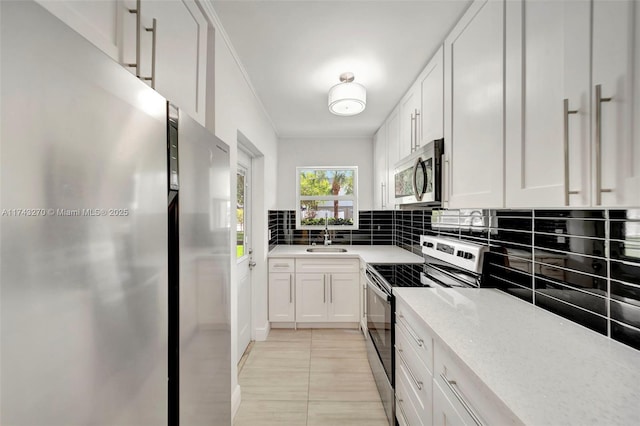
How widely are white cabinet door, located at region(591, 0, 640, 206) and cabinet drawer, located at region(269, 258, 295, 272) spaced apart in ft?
8.88

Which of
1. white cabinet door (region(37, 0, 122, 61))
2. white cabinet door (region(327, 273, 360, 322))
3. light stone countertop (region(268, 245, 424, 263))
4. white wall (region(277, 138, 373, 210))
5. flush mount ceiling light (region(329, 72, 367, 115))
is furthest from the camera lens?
white wall (region(277, 138, 373, 210))

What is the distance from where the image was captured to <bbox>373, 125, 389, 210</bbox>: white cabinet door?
3.13 meters

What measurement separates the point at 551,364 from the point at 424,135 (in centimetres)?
157

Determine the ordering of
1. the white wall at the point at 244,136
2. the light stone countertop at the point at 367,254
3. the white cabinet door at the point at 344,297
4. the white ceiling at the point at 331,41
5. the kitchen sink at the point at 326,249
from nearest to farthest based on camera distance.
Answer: the white ceiling at the point at 331,41 → the white wall at the point at 244,136 → the light stone countertop at the point at 367,254 → the white cabinet door at the point at 344,297 → the kitchen sink at the point at 326,249

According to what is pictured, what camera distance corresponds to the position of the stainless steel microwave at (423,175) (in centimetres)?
173

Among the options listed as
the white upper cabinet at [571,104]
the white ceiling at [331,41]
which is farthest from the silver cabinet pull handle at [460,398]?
the white ceiling at [331,41]

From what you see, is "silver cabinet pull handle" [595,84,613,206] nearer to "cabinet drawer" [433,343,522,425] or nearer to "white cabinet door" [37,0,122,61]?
"cabinet drawer" [433,343,522,425]

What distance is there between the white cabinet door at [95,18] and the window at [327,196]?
3091 millimetres

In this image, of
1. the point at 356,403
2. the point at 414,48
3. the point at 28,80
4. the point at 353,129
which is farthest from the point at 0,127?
the point at 353,129

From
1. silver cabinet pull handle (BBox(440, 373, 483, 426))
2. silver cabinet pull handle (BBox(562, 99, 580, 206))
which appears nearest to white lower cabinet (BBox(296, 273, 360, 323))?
silver cabinet pull handle (BBox(440, 373, 483, 426))

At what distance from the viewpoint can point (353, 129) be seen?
347 cm

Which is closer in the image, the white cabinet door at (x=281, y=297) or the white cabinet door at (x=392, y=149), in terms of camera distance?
the white cabinet door at (x=392, y=149)

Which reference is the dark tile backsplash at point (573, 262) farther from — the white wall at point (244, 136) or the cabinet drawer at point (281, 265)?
the cabinet drawer at point (281, 265)

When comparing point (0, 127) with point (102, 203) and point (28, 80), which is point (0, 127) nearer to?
point (28, 80)
